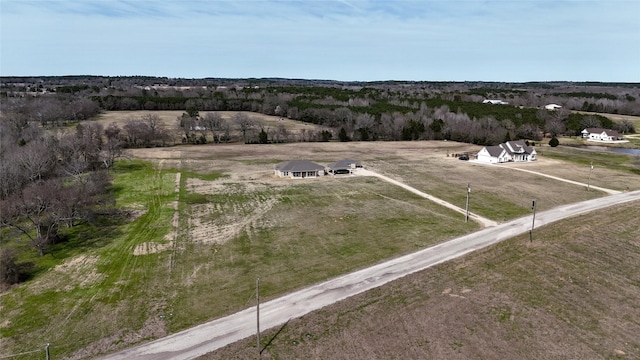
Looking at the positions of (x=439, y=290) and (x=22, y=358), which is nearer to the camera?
(x=22, y=358)

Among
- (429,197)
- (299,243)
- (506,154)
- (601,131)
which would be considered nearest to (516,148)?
(506,154)

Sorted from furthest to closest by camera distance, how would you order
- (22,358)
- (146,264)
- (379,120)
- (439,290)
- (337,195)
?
(379,120), (337,195), (146,264), (439,290), (22,358)

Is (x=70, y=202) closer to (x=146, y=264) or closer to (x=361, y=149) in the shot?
(x=146, y=264)

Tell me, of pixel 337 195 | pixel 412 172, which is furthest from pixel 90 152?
pixel 412 172

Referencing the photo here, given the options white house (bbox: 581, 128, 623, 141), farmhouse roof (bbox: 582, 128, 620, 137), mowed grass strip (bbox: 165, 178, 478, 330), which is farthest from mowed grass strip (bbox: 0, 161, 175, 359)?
farmhouse roof (bbox: 582, 128, 620, 137)

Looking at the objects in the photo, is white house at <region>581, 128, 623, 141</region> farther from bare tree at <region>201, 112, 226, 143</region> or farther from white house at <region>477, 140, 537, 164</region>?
bare tree at <region>201, 112, 226, 143</region>

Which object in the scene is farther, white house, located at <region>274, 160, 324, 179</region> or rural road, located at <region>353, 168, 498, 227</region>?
white house, located at <region>274, 160, 324, 179</region>
